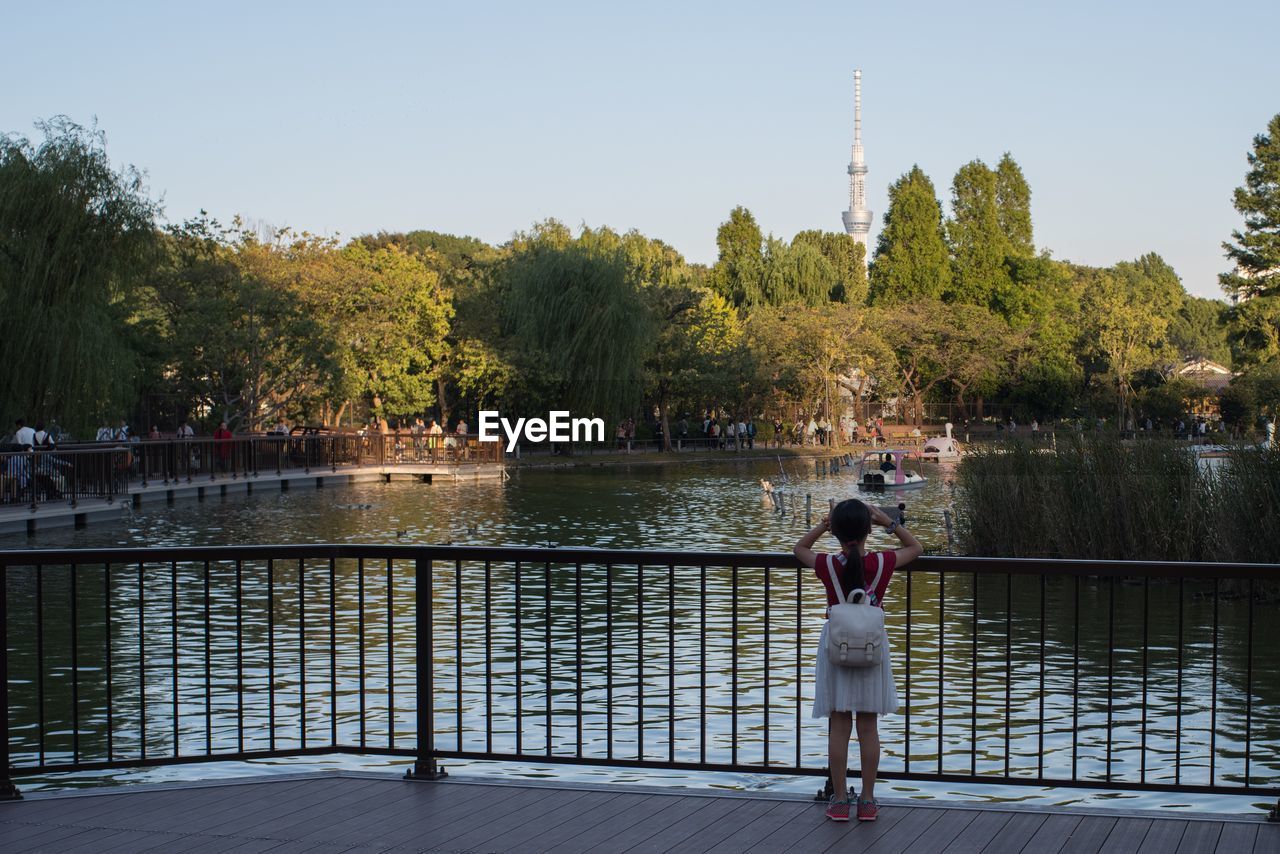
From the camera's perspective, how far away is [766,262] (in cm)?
8612

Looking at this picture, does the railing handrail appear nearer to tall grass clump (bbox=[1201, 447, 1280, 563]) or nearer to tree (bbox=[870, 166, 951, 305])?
tall grass clump (bbox=[1201, 447, 1280, 563])

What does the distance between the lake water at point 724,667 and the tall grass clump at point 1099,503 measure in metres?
0.67

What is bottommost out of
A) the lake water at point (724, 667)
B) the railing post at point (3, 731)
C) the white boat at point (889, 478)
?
the lake water at point (724, 667)

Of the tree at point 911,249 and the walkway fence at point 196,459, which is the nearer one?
the walkway fence at point 196,459

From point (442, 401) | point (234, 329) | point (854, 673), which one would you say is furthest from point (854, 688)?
point (442, 401)

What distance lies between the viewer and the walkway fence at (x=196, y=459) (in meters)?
29.1

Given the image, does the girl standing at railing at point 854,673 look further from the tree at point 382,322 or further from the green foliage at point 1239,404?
the green foliage at point 1239,404

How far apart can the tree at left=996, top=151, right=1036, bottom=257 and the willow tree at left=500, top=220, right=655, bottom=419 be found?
156 ft

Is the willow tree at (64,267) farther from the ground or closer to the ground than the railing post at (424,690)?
farther from the ground

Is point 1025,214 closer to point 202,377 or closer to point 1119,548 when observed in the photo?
point 202,377

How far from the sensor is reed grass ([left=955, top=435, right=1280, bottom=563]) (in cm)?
1811

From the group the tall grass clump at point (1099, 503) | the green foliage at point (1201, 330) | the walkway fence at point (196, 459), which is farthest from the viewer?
the green foliage at point (1201, 330)

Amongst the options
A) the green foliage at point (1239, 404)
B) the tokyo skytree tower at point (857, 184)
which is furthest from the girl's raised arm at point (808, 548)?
the tokyo skytree tower at point (857, 184)

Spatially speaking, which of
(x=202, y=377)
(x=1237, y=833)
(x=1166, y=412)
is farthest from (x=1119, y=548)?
(x=1166, y=412)
